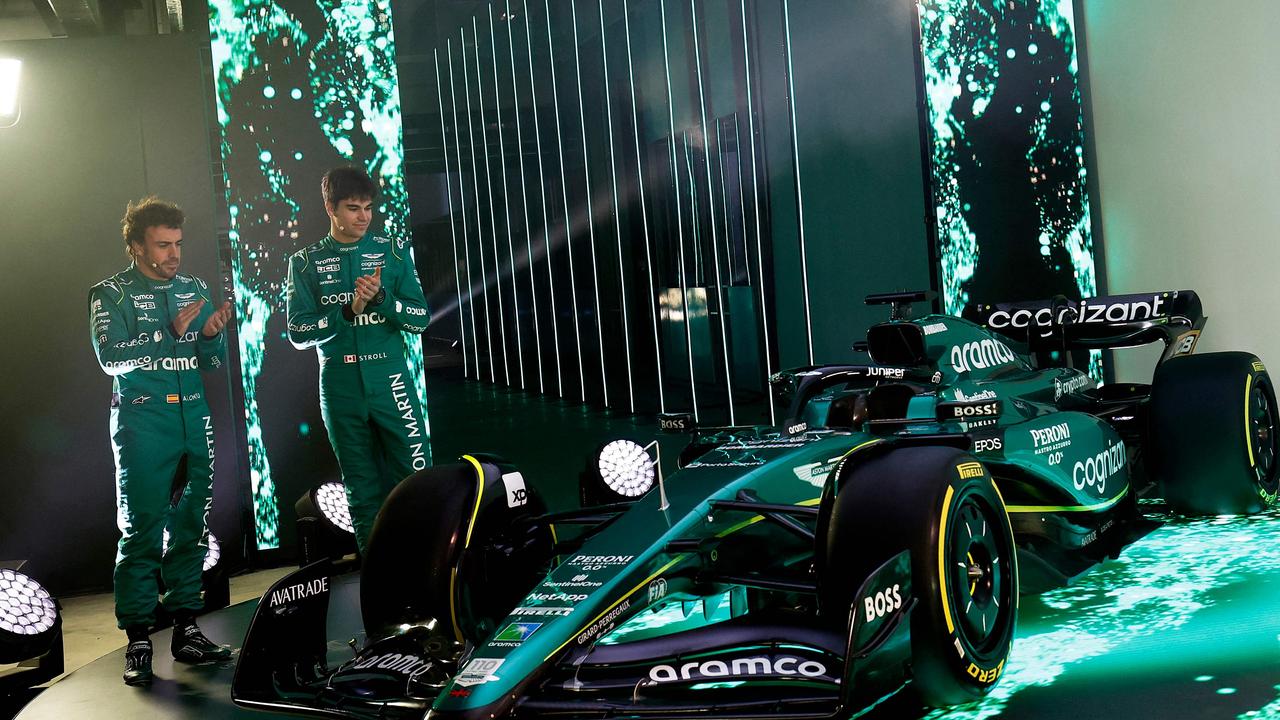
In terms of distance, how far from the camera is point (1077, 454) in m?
3.75

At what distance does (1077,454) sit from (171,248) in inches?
129

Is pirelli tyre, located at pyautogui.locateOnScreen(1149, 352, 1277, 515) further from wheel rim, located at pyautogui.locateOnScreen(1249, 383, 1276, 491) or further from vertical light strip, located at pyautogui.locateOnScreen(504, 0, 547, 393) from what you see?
vertical light strip, located at pyautogui.locateOnScreen(504, 0, 547, 393)

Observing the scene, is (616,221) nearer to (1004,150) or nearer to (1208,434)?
(1004,150)

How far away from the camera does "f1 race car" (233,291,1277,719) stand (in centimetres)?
248

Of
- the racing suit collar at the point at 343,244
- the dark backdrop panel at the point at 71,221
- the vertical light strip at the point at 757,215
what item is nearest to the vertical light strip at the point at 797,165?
the vertical light strip at the point at 757,215

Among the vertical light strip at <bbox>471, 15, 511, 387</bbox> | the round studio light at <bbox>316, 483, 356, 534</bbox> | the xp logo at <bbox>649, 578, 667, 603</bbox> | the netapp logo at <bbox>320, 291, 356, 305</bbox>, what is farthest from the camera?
the vertical light strip at <bbox>471, 15, 511, 387</bbox>

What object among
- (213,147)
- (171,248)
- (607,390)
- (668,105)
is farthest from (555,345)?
(171,248)

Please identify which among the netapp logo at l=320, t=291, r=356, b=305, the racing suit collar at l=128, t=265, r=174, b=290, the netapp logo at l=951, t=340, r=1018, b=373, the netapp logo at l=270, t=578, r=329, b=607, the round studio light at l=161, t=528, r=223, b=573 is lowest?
the round studio light at l=161, t=528, r=223, b=573

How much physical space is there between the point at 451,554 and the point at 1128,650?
172cm

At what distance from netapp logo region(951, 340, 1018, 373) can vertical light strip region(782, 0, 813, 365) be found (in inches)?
95.2

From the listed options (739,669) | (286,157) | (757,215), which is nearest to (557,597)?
(739,669)

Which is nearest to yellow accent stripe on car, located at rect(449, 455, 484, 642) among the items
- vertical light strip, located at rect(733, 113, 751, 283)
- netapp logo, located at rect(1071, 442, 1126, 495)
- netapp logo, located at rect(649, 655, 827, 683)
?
netapp logo, located at rect(649, 655, 827, 683)

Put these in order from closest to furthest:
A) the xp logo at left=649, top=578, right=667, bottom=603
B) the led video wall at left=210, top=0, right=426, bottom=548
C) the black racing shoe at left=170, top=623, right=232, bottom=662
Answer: the xp logo at left=649, top=578, right=667, bottom=603, the black racing shoe at left=170, top=623, right=232, bottom=662, the led video wall at left=210, top=0, right=426, bottom=548

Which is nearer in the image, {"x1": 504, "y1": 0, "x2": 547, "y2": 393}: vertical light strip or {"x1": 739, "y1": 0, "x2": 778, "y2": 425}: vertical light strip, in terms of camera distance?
{"x1": 504, "y1": 0, "x2": 547, "y2": 393}: vertical light strip
